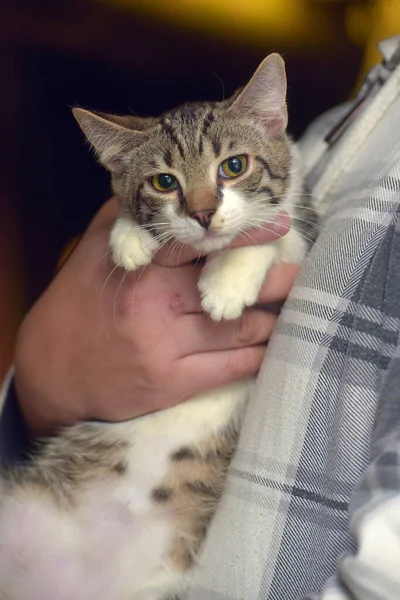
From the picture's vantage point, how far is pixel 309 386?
729 mm

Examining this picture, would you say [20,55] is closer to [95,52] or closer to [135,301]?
[95,52]

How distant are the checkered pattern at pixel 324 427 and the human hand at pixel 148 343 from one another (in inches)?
5.8

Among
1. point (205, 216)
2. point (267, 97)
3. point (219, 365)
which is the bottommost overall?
point (219, 365)

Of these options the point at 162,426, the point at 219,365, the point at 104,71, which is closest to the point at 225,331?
the point at 219,365

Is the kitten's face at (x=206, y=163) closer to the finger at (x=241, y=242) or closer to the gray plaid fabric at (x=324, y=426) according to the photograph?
the finger at (x=241, y=242)

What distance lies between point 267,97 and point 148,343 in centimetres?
45

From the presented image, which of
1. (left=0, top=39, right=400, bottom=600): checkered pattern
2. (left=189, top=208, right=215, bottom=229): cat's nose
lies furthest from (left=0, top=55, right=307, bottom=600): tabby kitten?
(left=0, top=39, right=400, bottom=600): checkered pattern

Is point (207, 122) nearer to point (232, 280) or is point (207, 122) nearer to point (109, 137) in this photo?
point (109, 137)

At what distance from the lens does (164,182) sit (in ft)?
3.18

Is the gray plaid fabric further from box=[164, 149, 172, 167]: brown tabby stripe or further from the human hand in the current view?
box=[164, 149, 172, 167]: brown tabby stripe

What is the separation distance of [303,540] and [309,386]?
0.18m

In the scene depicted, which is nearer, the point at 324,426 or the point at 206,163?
the point at 324,426

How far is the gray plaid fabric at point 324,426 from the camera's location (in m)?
0.64

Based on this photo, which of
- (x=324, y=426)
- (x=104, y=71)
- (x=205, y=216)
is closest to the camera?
(x=324, y=426)
